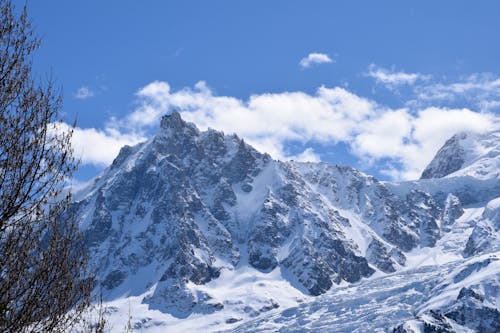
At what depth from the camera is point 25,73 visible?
2403cm

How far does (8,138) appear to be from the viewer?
23.1 meters

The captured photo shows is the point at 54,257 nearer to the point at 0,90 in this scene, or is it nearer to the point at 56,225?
the point at 56,225

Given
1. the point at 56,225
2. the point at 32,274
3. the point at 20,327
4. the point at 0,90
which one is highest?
the point at 0,90

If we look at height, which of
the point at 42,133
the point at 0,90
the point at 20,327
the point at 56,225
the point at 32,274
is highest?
the point at 0,90

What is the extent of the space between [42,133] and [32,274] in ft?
14.0

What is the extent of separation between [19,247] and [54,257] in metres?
1.27

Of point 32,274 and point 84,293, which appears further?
point 84,293

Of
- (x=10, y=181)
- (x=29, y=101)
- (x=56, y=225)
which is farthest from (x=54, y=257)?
(x=29, y=101)

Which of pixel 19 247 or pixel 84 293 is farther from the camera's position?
pixel 84 293

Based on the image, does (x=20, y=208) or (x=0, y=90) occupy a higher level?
(x=0, y=90)

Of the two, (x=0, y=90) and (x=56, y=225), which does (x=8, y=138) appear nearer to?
(x=0, y=90)

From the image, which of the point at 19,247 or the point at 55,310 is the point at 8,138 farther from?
the point at 55,310

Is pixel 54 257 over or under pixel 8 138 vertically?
under

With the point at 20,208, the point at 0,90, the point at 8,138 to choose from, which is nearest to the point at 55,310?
the point at 20,208
